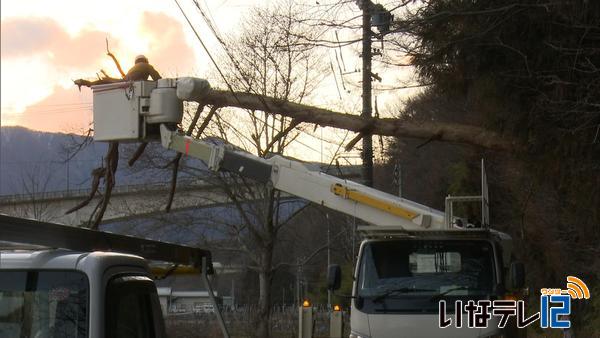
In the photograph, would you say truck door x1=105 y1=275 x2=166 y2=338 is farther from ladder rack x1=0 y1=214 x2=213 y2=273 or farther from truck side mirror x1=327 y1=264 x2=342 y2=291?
truck side mirror x1=327 y1=264 x2=342 y2=291

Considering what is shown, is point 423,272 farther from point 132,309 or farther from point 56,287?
point 56,287

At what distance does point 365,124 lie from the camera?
1430cm

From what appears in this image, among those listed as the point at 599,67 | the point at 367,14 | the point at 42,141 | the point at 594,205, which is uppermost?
the point at 42,141

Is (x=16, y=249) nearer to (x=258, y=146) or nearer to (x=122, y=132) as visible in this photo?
(x=122, y=132)

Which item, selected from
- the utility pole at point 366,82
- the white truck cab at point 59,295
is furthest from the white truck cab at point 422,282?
the white truck cab at point 59,295

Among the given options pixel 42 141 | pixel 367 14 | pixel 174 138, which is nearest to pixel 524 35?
pixel 367 14

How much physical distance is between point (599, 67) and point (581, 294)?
631 cm

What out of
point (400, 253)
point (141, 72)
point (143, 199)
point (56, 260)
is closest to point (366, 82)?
point (400, 253)

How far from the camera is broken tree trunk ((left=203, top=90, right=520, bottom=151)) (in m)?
14.1

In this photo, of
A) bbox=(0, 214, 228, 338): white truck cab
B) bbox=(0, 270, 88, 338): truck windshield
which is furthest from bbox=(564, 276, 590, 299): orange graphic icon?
bbox=(0, 270, 88, 338): truck windshield

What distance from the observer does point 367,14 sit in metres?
12.2

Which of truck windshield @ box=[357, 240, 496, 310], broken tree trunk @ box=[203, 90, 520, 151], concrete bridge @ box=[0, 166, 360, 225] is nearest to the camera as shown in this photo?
truck windshield @ box=[357, 240, 496, 310]

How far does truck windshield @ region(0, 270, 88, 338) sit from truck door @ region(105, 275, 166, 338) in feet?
0.50

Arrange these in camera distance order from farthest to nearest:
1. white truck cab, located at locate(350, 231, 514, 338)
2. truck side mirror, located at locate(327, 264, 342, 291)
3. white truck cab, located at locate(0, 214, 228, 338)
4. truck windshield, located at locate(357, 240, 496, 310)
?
truck side mirror, located at locate(327, 264, 342, 291)
truck windshield, located at locate(357, 240, 496, 310)
white truck cab, located at locate(350, 231, 514, 338)
white truck cab, located at locate(0, 214, 228, 338)
